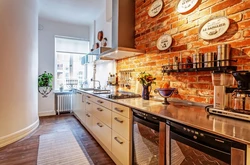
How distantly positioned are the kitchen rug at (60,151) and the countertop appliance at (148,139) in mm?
887

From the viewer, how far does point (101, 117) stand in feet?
8.46

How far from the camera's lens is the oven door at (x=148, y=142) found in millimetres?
1377

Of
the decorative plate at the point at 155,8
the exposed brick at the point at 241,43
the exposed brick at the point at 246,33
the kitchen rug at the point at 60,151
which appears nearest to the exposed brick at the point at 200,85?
the exposed brick at the point at 241,43

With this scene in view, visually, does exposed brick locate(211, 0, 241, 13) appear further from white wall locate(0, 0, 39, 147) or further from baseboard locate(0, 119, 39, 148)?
baseboard locate(0, 119, 39, 148)

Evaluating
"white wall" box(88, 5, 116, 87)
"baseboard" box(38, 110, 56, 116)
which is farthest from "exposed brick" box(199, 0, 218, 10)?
"baseboard" box(38, 110, 56, 116)

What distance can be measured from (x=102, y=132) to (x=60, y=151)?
74 centimetres

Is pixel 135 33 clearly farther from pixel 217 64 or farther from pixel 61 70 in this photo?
pixel 61 70

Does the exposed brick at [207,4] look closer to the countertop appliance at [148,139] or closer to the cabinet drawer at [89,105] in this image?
the countertop appliance at [148,139]

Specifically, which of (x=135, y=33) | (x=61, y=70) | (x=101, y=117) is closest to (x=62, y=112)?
(x=61, y=70)

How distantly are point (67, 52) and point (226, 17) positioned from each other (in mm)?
4740

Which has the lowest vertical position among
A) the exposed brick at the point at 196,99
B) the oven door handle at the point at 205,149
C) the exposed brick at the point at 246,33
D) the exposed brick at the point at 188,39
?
the oven door handle at the point at 205,149

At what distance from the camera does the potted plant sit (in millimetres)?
4652

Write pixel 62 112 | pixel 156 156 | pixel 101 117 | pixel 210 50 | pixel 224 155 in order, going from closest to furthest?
pixel 224 155 → pixel 156 156 → pixel 210 50 → pixel 101 117 → pixel 62 112

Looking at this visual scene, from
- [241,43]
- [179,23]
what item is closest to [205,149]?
[241,43]
